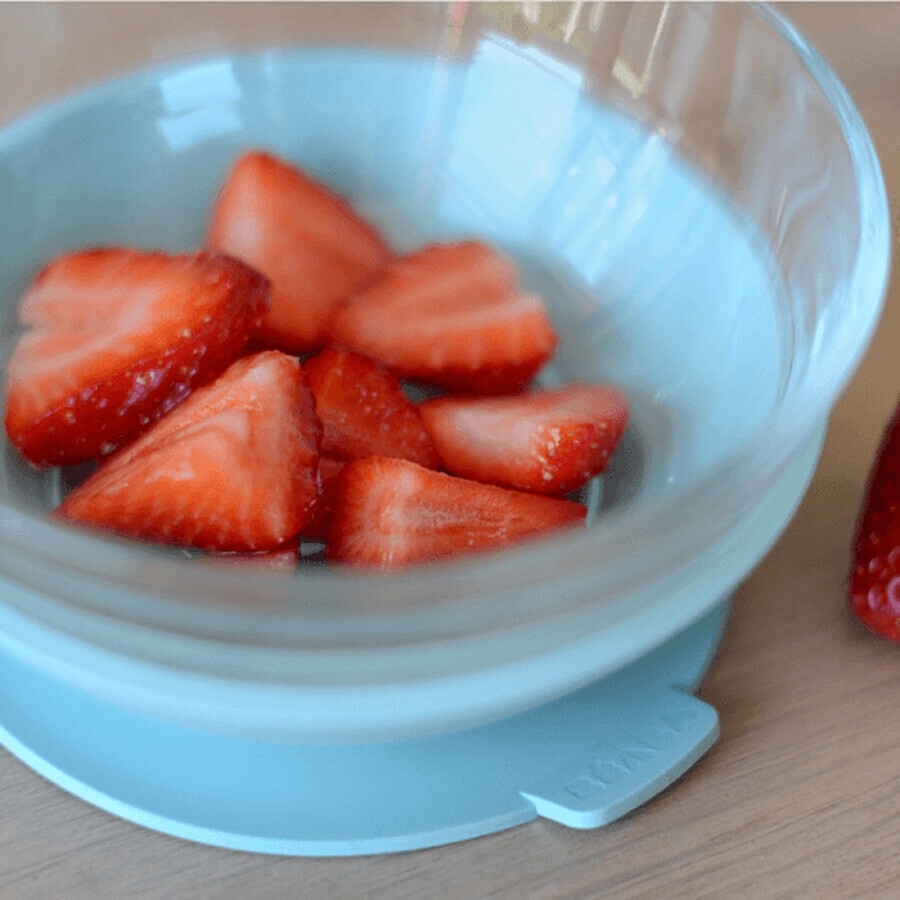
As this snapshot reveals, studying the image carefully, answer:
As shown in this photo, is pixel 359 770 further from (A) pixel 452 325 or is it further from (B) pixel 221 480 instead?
(A) pixel 452 325

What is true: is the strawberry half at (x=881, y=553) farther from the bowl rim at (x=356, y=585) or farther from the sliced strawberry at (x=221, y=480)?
the sliced strawberry at (x=221, y=480)

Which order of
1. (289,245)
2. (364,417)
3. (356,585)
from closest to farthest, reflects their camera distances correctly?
(356,585) < (364,417) < (289,245)

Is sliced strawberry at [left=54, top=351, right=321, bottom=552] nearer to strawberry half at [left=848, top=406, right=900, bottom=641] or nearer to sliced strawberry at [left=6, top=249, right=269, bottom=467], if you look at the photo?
sliced strawberry at [left=6, top=249, right=269, bottom=467]

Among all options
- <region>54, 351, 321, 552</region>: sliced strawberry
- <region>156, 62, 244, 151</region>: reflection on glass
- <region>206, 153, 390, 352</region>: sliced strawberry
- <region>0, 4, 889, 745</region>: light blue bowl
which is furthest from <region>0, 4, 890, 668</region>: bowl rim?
<region>156, 62, 244, 151</region>: reflection on glass

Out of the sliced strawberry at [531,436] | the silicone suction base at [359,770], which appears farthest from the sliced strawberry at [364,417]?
the silicone suction base at [359,770]

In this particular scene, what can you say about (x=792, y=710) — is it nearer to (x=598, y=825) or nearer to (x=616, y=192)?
(x=598, y=825)

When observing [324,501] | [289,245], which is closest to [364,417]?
[324,501]
